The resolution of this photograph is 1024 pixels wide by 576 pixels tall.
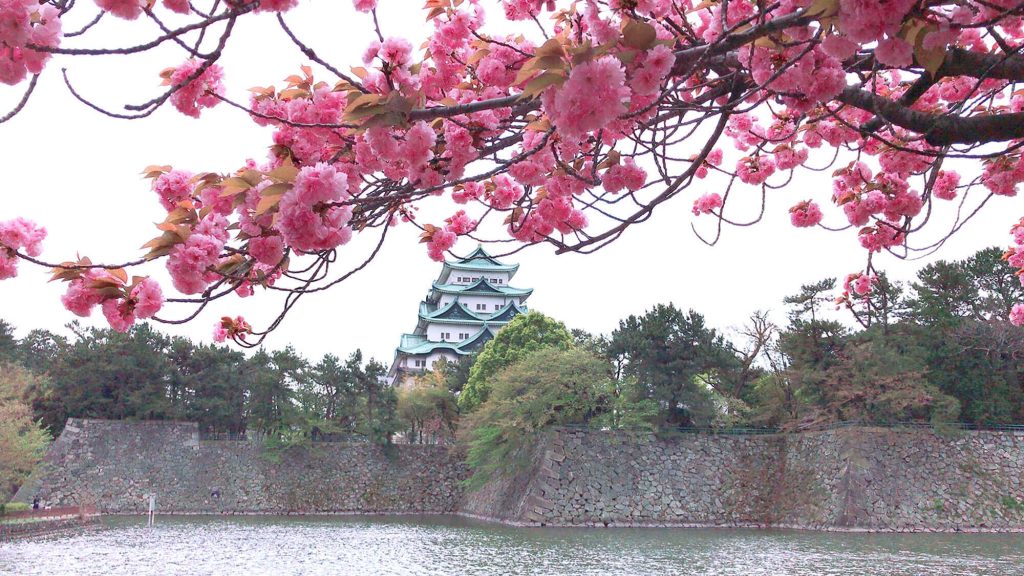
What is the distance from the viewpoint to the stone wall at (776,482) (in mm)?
18406

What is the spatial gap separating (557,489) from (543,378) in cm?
301

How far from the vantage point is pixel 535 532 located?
58.8 ft

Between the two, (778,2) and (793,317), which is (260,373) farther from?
(778,2)

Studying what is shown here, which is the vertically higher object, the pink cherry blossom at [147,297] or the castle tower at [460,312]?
the castle tower at [460,312]

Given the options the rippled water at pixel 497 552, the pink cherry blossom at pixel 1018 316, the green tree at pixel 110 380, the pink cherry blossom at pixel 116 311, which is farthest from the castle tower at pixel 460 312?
the pink cherry blossom at pixel 116 311

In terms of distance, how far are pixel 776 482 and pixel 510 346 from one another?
32.6 ft

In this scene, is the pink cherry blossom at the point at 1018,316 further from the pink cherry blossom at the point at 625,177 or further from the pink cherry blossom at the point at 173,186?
the pink cherry blossom at the point at 173,186

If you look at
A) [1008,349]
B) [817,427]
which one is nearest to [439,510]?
[817,427]

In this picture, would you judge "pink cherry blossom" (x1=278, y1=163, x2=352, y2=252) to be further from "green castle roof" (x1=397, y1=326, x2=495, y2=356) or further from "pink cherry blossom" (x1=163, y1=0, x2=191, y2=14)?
"green castle roof" (x1=397, y1=326, x2=495, y2=356)

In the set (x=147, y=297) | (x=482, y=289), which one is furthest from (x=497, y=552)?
(x=482, y=289)

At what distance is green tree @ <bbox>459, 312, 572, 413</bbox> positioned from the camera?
2697cm

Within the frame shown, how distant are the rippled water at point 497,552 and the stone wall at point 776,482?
5.20ft

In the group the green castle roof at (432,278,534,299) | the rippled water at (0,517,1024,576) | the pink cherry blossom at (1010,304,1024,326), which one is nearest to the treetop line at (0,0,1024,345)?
the pink cherry blossom at (1010,304,1024,326)

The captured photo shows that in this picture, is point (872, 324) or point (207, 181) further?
point (872, 324)
